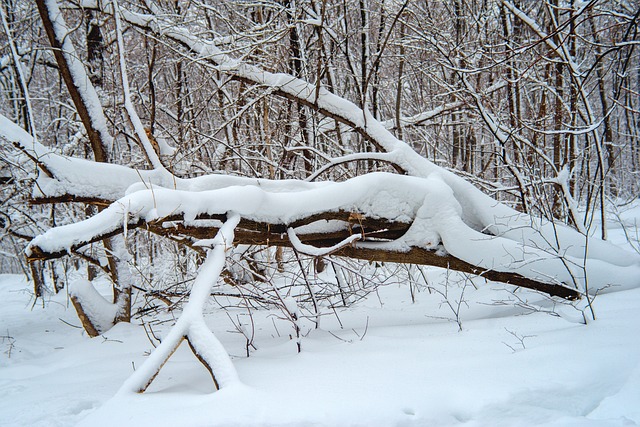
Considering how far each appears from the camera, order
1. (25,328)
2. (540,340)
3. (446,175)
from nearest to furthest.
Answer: (540,340) → (446,175) → (25,328)

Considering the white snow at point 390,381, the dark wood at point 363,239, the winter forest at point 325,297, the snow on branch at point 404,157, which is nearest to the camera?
the white snow at point 390,381

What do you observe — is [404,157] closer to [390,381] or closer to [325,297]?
[325,297]

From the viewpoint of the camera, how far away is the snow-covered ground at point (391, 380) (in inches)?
71.1

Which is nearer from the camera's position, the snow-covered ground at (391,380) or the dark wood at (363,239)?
the snow-covered ground at (391,380)

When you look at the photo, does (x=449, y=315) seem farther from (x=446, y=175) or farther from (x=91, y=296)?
(x=91, y=296)

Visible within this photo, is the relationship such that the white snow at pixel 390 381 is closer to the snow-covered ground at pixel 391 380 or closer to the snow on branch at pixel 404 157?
the snow-covered ground at pixel 391 380

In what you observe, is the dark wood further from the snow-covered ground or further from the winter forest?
the snow-covered ground

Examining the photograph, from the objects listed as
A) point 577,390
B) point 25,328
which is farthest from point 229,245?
point 25,328

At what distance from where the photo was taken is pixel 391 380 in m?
2.17

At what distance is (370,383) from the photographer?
2141 mm

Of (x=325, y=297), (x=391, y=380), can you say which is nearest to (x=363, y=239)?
(x=325, y=297)

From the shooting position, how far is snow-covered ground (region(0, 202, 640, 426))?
1.80 m

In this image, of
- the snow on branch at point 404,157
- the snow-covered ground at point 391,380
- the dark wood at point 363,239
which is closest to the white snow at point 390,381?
the snow-covered ground at point 391,380

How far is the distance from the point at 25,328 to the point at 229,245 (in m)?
5.17
